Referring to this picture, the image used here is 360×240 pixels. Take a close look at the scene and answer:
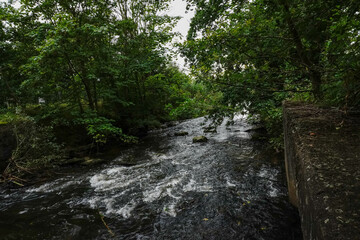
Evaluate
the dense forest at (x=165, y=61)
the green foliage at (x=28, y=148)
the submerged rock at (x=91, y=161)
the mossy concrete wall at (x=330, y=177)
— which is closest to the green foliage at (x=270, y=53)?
the dense forest at (x=165, y=61)

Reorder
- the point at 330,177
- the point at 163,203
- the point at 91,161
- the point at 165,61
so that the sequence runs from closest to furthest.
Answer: the point at 330,177 → the point at 163,203 → the point at 91,161 → the point at 165,61

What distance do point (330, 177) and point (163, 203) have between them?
12.6 feet

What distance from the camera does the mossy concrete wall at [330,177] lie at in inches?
34.2

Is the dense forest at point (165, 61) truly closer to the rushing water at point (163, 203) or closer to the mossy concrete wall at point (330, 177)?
the mossy concrete wall at point (330, 177)

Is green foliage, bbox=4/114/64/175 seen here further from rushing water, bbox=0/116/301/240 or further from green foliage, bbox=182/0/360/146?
green foliage, bbox=182/0/360/146

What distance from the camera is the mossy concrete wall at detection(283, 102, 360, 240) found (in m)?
0.87

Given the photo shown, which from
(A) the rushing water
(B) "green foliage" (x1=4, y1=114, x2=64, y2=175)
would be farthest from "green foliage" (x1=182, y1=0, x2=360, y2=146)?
(B) "green foliage" (x1=4, y1=114, x2=64, y2=175)

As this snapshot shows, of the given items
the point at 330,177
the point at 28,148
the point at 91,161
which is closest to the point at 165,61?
the point at 91,161

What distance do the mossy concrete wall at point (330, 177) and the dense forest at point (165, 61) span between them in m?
0.37

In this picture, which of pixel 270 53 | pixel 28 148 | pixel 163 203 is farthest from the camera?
pixel 28 148

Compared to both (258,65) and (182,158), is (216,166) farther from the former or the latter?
(258,65)

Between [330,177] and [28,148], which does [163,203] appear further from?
[28,148]

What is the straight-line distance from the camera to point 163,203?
4.34 metres

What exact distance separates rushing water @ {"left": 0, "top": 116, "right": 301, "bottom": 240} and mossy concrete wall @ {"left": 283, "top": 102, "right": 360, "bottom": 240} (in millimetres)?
2164
